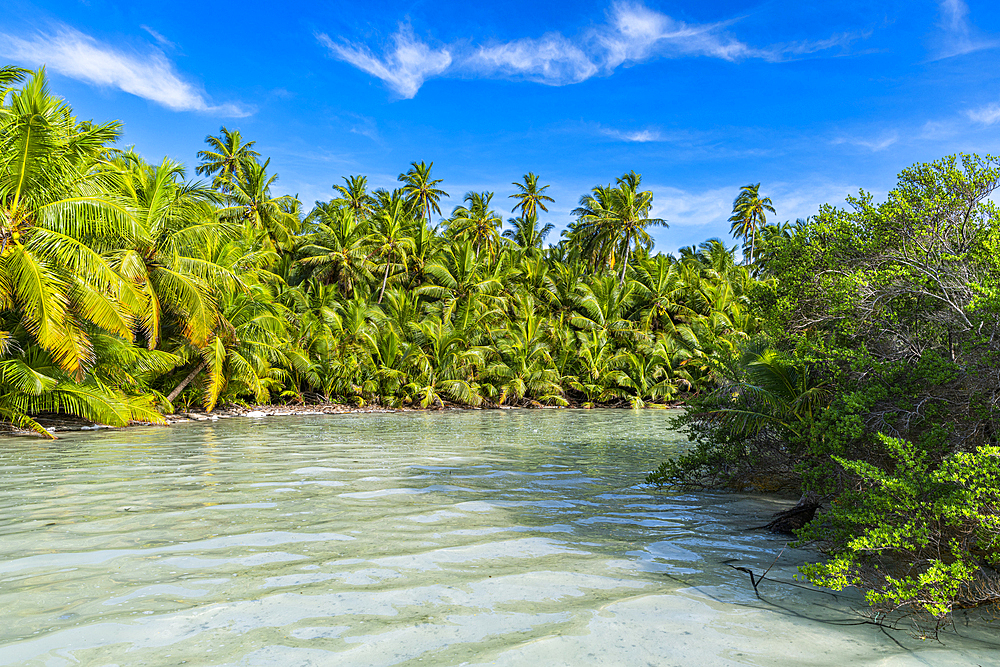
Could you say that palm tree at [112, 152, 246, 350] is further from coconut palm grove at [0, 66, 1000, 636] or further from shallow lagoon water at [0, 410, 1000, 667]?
shallow lagoon water at [0, 410, 1000, 667]

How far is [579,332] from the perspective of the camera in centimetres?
3086

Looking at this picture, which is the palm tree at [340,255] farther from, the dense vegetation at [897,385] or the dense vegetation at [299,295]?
the dense vegetation at [897,385]

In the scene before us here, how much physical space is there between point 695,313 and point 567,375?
9.72m

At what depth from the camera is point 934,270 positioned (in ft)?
13.6

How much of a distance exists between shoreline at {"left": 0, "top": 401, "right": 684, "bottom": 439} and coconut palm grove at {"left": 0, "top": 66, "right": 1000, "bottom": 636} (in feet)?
1.06

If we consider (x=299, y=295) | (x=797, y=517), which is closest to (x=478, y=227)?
(x=299, y=295)

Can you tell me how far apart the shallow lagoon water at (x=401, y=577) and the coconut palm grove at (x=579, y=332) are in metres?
0.57

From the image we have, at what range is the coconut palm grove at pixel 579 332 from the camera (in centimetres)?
354

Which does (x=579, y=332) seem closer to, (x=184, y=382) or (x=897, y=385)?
(x=184, y=382)

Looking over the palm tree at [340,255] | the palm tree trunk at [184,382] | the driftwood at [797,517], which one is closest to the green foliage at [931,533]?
the driftwood at [797,517]

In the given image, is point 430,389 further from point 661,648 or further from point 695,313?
point 661,648

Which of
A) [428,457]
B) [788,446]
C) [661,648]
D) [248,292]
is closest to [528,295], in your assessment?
[248,292]

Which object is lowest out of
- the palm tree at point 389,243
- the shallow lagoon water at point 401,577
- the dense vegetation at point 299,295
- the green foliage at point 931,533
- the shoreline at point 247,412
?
the shoreline at point 247,412

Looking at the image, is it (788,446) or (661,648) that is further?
(788,446)
